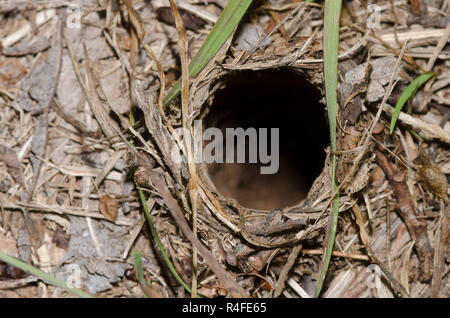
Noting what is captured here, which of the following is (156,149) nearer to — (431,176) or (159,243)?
(159,243)

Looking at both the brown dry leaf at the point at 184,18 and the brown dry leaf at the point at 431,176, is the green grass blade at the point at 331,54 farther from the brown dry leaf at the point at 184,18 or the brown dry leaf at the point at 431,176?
the brown dry leaf at the point at 184,18

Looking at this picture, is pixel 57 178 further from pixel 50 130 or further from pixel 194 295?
pixel 194 295

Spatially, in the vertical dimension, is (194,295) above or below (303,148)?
below

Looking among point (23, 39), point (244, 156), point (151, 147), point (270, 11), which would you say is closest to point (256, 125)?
point (244, 156)

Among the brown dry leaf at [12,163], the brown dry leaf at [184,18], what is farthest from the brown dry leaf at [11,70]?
the brown dry leaf at [184,18]

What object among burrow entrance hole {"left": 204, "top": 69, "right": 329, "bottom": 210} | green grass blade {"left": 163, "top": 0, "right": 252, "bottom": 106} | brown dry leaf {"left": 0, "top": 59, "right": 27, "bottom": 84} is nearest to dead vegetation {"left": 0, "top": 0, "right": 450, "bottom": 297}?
brown dry leaf {"left": 0, "top": 59, "right": 27, "bottom": 84}

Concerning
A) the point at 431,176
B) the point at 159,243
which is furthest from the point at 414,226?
the point at 159,243
